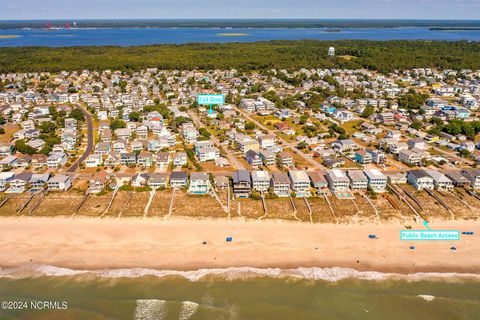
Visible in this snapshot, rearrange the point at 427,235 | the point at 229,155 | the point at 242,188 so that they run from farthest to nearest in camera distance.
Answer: the point at 229,155
the point at 242,188
the point at 427,235

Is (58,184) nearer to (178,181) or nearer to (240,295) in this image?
(178,181)

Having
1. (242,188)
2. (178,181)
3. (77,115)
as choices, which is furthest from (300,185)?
(77,115)

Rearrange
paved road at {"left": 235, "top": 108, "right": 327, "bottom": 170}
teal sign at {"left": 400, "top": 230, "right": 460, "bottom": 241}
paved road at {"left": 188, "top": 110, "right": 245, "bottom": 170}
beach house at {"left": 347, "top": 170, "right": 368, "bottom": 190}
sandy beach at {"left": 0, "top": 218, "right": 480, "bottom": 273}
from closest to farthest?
sandy beach at {"left": 0, "top": 218, "right": 480, "bottom": 273}, teal sign at {"left": 400, "top": 230, "right": 460, "bottom": 241}, beach house at {"left": 347, "top": 170, "right": 368, "bottom": 190}, paved road at {"left": 188, "top": 110, "right": 245, "bottom": 170}, paved road at {"left": 235, "top": 108, "right": 327, "bottom": 170}

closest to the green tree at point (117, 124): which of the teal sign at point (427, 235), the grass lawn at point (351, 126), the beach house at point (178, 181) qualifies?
the beach house at point (178, 181)

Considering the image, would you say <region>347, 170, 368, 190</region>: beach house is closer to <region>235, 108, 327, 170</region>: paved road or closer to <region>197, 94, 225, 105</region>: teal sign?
<region>235, 108, 327, 170</region>: paved road

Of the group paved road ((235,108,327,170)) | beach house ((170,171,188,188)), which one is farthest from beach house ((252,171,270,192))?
paved road ((235,108,327,170))

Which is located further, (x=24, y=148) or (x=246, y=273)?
(x=24, y=148)

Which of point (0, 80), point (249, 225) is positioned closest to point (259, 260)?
point (249, 225)
